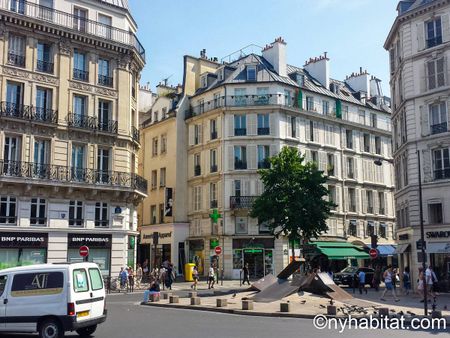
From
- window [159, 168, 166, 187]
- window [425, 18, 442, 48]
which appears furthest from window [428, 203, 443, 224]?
window [159, 168, 166, 187]

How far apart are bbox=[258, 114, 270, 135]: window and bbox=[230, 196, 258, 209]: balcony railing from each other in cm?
583

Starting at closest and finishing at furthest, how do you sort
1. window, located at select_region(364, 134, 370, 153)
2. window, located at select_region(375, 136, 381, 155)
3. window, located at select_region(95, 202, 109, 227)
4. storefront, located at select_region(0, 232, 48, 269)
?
storefront, located at select_region(0, 232, 48, 269)
window, located at select_region(95, 202, 109, 227)
window, located at select_region(364, 134, 370, 153)
window, located at select_region(375, 136, 381, 155)

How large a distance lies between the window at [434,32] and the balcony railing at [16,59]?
2430cm

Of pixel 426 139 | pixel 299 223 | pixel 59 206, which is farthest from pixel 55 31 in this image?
pixel 426 139

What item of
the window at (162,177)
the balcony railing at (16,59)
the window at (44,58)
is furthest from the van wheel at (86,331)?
the window at (162,177)

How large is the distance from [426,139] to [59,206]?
72.4 ft

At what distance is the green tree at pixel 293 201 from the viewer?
31.3m

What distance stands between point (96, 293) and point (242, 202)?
1242 inches

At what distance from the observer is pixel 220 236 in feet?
147

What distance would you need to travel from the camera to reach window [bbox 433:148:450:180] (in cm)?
3102

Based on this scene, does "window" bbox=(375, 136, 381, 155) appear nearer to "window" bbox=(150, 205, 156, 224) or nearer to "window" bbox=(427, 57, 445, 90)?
"window" bbox=(427, 57, 445, 90)

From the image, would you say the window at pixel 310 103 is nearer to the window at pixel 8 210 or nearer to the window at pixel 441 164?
the window at pixel 441 164

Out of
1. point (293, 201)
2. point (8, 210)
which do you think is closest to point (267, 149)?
point (293, 201)

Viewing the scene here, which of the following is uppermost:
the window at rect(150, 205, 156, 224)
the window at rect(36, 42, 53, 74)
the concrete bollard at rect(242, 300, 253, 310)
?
the window at rect(36, 42, 53, 74)
